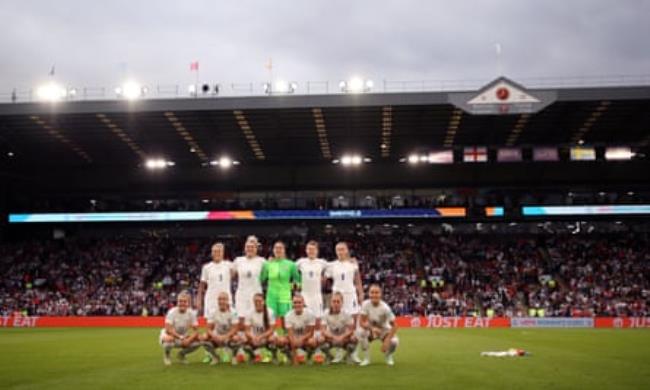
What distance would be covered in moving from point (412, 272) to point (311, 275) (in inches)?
1315

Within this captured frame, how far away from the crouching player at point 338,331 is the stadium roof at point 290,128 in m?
24.0

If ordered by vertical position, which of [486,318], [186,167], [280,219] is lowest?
[486,318]

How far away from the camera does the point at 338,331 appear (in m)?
14.7

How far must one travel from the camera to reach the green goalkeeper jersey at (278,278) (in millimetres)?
15750

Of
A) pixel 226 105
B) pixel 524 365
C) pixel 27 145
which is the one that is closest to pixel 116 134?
pixel 27 145

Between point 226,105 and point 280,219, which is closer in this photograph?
point 226,105

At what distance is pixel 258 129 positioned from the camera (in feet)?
141

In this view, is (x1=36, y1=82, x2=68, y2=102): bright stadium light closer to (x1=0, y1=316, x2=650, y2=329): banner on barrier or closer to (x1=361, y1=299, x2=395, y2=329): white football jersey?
(x1=0, y1=316, x2=650, y2=329): banner on barrier

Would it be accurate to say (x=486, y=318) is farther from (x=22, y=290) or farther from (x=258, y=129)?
(x=22, y=290)

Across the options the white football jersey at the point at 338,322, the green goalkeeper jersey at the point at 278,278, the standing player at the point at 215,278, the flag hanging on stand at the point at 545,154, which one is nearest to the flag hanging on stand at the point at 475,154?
the flag hanging on stand at the point at 545,154

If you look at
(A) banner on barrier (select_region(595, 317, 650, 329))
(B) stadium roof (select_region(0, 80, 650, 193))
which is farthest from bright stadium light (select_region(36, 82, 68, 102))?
(A) banner on barrier (select_region(595, 317, 650, 329))

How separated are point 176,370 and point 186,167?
40.2 metres

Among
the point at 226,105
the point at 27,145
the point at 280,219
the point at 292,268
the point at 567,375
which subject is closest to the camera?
the point at 567,375

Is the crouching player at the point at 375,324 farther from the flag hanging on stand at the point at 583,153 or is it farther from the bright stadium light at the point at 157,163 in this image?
the bright stadium light at the point at 157,163
